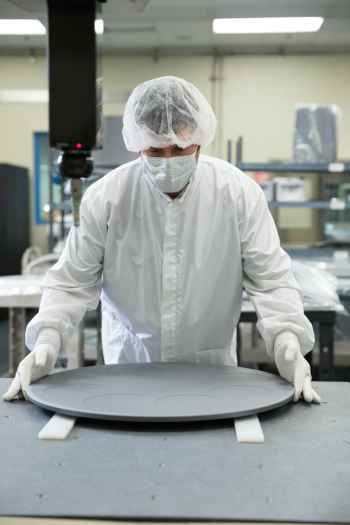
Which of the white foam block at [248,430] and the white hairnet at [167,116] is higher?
the white hairnet at [167,116]

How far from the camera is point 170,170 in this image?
4.10 ft

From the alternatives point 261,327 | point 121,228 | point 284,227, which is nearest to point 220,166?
point 121,228

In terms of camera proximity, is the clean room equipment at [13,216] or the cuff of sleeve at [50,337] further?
the clean room equipment at [13,216]

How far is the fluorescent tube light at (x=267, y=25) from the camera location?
16.0 ft

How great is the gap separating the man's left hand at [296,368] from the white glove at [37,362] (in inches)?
20.2

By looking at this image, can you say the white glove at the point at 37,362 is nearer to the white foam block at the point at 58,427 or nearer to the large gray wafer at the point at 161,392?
the large gray wafer at the point at 161,392

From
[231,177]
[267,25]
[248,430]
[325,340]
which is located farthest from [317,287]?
[267,25]

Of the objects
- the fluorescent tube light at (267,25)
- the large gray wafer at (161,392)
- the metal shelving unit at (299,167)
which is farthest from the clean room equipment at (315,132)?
the large gray wafer at (161,392)

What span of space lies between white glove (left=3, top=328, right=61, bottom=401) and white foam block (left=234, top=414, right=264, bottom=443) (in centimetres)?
43

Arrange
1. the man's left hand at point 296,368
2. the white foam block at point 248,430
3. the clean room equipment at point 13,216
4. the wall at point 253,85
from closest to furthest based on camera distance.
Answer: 1. the white foam block at point 248,430
2. the man's left hand at point 296,368
3. the clean room equipment at point 13,216
4. the wall at point 253,85

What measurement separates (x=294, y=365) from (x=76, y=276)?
593 mm

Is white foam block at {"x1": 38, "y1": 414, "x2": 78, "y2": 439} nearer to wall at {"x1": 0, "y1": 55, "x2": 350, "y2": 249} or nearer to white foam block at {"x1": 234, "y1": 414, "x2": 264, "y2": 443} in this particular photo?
white foam block at {"x1": 234, "y1": 414, "x2": 264, "y2": 443}

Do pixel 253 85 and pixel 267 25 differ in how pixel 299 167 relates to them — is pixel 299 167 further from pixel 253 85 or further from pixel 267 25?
pixel 253 85

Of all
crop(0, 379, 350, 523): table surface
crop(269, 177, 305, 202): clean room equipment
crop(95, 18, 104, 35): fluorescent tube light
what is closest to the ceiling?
crop(269, 177, 305, 202): clean room equipment
